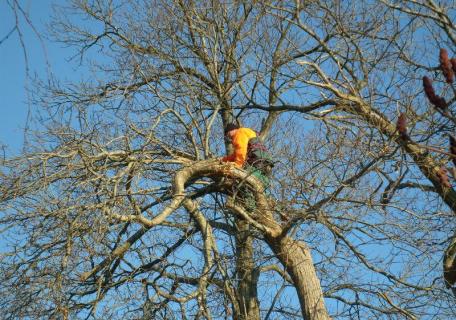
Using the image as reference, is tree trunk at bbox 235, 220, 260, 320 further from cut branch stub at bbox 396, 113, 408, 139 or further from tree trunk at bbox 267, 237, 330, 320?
cut branch stub at bbox 396, 113, 408, 139

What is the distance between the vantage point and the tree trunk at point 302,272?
8.34 m

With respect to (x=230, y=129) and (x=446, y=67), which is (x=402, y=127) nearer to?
(x=446, y=67)

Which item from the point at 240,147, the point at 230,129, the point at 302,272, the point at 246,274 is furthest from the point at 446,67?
the point at 230,129

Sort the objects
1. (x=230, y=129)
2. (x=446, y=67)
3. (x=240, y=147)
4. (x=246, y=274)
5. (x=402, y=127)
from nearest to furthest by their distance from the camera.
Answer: (x=446, y=67), (x=402, y=127), (x=240, y=147), (x=246, y=274), (x=230, y=129)

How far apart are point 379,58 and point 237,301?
323cm

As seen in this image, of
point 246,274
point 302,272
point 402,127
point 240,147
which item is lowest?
point 402,127

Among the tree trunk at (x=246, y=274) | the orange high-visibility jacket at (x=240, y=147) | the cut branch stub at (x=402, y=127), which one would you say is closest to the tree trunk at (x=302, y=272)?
the tree trunk at (x=246, y=274)

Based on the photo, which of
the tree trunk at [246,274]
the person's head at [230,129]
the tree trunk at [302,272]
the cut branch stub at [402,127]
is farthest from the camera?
the person's head at [230,129]

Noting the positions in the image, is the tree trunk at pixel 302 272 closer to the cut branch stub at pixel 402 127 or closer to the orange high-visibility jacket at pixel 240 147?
the orange high-visibility jacket at pixel 240 147

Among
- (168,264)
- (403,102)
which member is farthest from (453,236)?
(168,264)

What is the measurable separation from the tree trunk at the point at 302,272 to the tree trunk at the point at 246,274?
0.45 m

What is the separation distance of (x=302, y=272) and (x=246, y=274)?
Result: 3.21ft

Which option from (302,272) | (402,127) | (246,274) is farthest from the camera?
(246,274)

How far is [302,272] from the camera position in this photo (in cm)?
853
